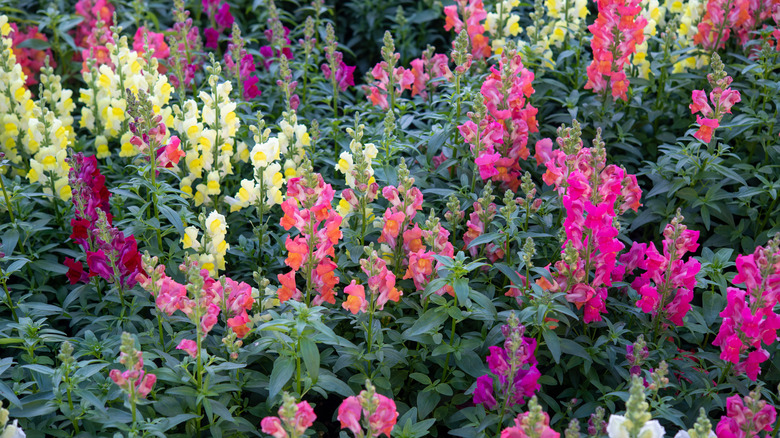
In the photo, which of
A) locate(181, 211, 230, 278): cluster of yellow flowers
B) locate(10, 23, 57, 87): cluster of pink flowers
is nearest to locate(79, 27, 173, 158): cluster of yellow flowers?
locate(181, 211, 230, 278): cluster of yellow flowers

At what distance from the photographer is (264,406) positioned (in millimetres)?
3162

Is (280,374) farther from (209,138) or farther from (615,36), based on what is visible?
(615,36)

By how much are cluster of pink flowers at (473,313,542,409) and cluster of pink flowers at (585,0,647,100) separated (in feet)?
6.52

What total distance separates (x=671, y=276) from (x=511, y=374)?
90 centimetres

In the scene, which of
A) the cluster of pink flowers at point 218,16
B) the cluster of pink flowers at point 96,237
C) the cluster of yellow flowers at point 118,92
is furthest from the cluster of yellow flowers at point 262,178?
the cluster of pink flowers at point 218,16

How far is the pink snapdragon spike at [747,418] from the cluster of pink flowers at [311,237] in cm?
168

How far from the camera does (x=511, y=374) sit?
2865 millimetres

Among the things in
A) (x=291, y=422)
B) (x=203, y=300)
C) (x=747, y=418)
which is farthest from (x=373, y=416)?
(x=747, y=418)

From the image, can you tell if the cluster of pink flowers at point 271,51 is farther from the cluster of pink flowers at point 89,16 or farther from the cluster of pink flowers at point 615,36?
the cluster of pink flowers at point 615,36

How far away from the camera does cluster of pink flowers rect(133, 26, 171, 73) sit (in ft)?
A: 17.5

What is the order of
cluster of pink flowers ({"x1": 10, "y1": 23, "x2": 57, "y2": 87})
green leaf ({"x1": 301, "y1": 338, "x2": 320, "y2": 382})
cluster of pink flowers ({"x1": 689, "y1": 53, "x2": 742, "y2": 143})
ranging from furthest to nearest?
cluster of pink flowers ({"x1": 10, "y1": 23, "x2": 57, "y2": 87})
cluster of pink flowers ({"x1": 689, "y1": 53, "x2": 742, "y2": 143})
green leaf ({"x1": 301, "y1": 338, "x2": 320, "y2": 382})

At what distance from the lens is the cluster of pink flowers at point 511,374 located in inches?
112

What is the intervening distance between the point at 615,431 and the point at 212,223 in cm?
195

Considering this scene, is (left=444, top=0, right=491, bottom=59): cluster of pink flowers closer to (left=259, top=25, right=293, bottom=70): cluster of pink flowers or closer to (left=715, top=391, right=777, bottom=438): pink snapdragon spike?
(left=259, top=25, right=293, bottom=70): cluster of pink flowers
